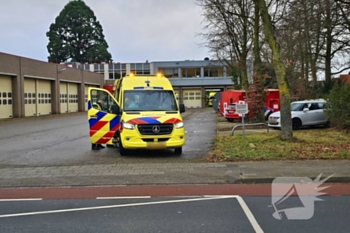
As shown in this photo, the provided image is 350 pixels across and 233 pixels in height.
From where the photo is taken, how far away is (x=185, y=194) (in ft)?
25.7

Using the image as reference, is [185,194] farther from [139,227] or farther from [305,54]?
[305,54]

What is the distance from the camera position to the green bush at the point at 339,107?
18442 millimetres

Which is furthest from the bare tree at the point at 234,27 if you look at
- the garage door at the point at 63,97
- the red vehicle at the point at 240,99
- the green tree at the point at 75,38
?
the green tree at the point at 75,38

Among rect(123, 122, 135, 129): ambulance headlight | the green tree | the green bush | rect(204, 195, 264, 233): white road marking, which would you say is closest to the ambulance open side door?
rect(123, 122, 135, 129): ambulance headlight

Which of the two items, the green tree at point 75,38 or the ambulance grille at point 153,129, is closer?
the ambulance grille at point 153,129

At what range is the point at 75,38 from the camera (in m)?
90.4

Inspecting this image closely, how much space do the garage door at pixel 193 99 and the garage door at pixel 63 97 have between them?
25.5 meters

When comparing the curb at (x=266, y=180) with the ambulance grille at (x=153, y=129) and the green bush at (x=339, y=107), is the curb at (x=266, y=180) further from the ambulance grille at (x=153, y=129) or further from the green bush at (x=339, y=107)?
the green bush at (x=339, y=107)

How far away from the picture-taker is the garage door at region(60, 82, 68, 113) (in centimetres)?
5200

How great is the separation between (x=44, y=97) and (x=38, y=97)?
166cm

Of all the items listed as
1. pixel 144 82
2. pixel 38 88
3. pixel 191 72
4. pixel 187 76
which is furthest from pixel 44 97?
pixel 144 82

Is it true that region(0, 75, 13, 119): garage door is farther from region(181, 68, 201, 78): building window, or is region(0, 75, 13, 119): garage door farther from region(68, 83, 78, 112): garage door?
region(181, 68, 201, 78): building window

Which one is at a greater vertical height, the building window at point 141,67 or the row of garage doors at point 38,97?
A: the building window at point 141,67

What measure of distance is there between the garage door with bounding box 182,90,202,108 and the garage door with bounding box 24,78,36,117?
33437 millimetres
